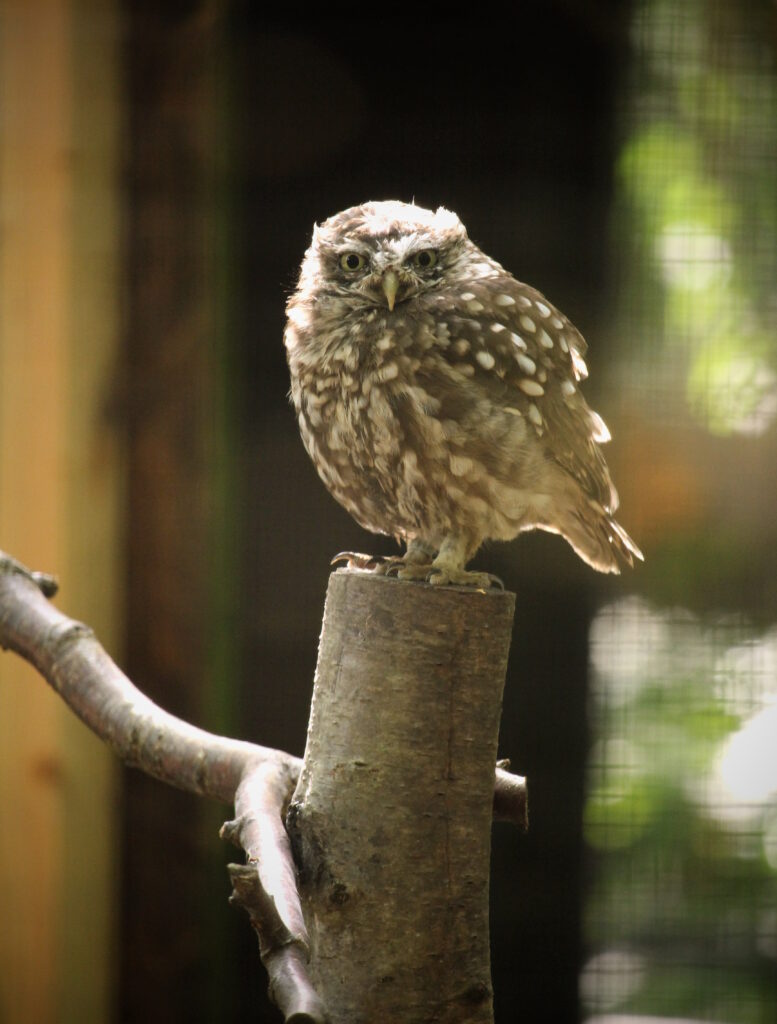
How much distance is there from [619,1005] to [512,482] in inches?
45.6

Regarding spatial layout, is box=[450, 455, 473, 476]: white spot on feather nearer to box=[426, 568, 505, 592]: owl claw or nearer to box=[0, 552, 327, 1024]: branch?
box=[426, 568, 505, 592]: owl claw

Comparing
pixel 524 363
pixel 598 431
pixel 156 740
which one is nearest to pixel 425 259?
pixel 524 363

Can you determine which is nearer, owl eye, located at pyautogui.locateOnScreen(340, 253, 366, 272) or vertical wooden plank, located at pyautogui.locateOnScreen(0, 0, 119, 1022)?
owl eye, located at pyautogui.locateOnScreen(340, 253, 366, 272)

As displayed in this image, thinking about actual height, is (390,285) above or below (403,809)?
above

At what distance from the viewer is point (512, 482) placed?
1.25 m

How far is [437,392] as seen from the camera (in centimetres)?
120

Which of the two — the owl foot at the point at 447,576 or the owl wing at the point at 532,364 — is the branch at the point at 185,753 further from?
the owl wing at the point at 532,364

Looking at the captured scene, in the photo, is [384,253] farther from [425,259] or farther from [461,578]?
Answer: [461,578]

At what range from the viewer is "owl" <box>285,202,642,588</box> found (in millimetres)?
1212

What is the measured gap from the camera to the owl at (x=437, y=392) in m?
1.21

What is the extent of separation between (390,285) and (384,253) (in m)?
0.06

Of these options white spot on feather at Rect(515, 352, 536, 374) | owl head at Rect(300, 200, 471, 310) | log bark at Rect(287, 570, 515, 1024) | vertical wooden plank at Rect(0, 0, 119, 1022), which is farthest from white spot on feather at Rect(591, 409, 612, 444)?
vertical wooden plank at Rect(0, 0, 119, 1022)

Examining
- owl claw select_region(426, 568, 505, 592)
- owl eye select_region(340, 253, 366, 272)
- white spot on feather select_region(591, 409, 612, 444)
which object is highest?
owl eye select_region(340, 253, 366, 272)

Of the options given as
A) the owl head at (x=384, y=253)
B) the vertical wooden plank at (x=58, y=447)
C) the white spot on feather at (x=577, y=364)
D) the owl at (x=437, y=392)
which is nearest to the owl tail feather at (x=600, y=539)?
the owl at (x=437, y=392)
